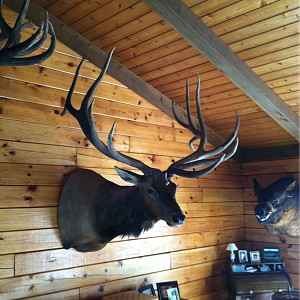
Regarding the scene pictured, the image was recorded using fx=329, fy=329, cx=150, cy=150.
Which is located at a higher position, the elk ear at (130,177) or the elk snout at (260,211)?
the elk ear at (130,177)

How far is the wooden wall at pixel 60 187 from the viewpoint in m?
2.41

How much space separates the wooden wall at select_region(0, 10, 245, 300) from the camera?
2.41 m

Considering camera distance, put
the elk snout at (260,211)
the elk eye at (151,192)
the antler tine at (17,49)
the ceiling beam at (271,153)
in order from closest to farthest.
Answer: the antler tine at (17,49), the elk eye at (151,192), the elk snout at (260,211), the ceiling beam at (271,153)

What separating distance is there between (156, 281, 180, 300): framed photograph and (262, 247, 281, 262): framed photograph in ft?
4.15

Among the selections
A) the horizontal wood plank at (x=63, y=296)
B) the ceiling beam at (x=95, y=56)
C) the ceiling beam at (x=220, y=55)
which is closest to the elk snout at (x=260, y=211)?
the ceiling beam at (x=220, y=55)

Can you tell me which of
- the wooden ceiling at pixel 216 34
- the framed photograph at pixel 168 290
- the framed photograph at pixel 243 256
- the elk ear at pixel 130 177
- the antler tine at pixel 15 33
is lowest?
the framed photograph at pixel 168 290

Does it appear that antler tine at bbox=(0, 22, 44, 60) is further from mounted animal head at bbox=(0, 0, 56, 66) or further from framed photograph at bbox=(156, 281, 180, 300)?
framed photograph at bbox=(156, 281, 180, 300)

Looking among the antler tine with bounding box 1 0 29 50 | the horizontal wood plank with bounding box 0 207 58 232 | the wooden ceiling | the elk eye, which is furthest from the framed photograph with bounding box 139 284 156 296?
the antler tine with bounding box 1 0 29 50

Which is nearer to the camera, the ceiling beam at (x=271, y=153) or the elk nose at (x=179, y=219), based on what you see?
the elk nose at (x=179, y=219)

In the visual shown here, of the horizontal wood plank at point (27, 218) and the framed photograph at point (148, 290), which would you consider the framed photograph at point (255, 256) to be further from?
the horizontal wood plank at point (27, 218)

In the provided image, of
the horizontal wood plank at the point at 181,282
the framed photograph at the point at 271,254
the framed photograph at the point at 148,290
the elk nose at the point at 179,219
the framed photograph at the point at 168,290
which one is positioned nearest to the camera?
the elk nose at the point at 179,219

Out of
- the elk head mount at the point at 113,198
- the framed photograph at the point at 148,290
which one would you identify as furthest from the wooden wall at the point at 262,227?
the elk head mount at the point at 113,198

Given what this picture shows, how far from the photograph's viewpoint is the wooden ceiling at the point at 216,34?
2.45 m

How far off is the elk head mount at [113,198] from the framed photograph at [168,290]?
81cm
